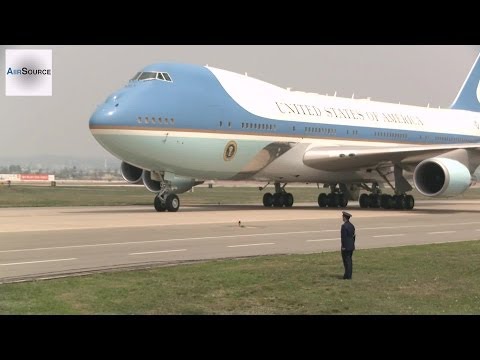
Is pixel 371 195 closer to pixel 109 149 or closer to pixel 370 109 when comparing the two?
pixel 370 109

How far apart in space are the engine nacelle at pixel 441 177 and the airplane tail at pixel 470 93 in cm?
2008

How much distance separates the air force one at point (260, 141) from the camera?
29.0m

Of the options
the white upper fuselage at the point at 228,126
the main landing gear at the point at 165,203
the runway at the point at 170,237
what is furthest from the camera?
the main landing gear at the point at 165,203

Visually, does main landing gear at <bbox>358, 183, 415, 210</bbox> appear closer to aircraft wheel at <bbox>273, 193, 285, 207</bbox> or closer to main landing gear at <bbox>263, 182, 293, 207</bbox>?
main landing gear at <bbox>263, 182, 293, 207</bbox>

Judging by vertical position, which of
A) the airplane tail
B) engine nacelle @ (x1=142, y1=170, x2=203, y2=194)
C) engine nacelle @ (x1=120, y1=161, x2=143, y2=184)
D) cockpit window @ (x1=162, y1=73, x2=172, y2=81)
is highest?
the airplane tail

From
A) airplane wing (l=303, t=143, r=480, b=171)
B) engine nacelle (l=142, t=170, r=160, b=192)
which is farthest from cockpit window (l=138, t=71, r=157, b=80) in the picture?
airplane wing (l=303, t=143, r=480, b=171)

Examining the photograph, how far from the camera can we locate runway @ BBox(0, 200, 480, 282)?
14109 millimetres

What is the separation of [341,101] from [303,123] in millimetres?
5530

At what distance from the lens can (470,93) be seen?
5203 cm

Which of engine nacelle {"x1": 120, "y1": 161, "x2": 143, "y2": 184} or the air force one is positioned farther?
engine nacelle {"x1": 120, "y1": 161, "x2": 143, "y2": 184}

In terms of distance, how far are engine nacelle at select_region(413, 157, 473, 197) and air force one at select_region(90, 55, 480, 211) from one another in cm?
5

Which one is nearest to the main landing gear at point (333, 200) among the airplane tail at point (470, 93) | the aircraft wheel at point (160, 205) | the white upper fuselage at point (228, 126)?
the white upper fuselage at point (228, 126)

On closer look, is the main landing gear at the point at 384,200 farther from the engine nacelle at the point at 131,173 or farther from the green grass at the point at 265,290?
the green grass at the point at 265,290
